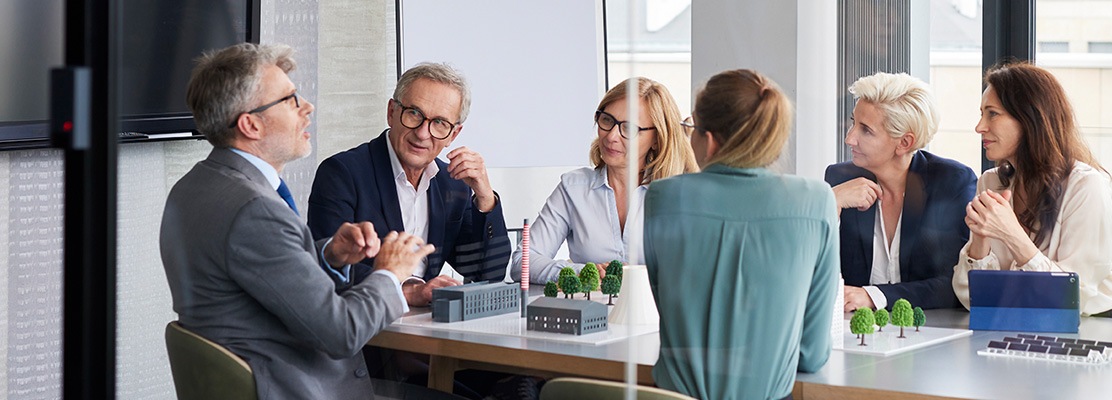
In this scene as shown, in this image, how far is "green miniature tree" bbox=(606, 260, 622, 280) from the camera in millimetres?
1522

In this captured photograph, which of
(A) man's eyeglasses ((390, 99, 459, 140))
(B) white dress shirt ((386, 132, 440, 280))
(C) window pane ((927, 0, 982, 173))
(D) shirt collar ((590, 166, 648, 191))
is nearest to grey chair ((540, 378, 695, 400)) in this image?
(D) shirt collar ((590, 166, 648, 191))

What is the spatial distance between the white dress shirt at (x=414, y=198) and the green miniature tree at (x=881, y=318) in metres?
0.91

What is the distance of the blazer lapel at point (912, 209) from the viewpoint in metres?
1.50

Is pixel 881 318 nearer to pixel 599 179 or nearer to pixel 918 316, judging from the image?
pixel 918 316

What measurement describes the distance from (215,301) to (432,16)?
1257mm

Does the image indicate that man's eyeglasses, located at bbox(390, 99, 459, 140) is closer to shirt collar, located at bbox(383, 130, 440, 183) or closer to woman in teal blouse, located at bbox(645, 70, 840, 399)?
shirt collar, located at bbox(383, 130, 440, 183)

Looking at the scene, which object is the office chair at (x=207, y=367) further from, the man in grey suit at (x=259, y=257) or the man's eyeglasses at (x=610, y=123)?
the man's eyeglasses at (x=610, y=123)

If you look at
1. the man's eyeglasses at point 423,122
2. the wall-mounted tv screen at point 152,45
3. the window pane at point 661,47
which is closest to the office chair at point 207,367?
the wall-mounted tv screen at point 152,45

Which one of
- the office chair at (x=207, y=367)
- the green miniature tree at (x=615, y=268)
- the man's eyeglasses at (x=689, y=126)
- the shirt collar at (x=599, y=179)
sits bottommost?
the office chair at (x=207, y=367)

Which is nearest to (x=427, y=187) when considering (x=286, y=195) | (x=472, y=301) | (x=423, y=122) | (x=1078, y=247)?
(x=423, y=122)

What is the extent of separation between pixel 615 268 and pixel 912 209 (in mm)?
434

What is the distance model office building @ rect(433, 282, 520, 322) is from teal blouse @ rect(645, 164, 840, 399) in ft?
2.76

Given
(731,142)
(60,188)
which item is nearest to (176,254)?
(60,188)

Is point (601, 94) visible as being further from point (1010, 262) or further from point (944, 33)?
point (1010, 262)
